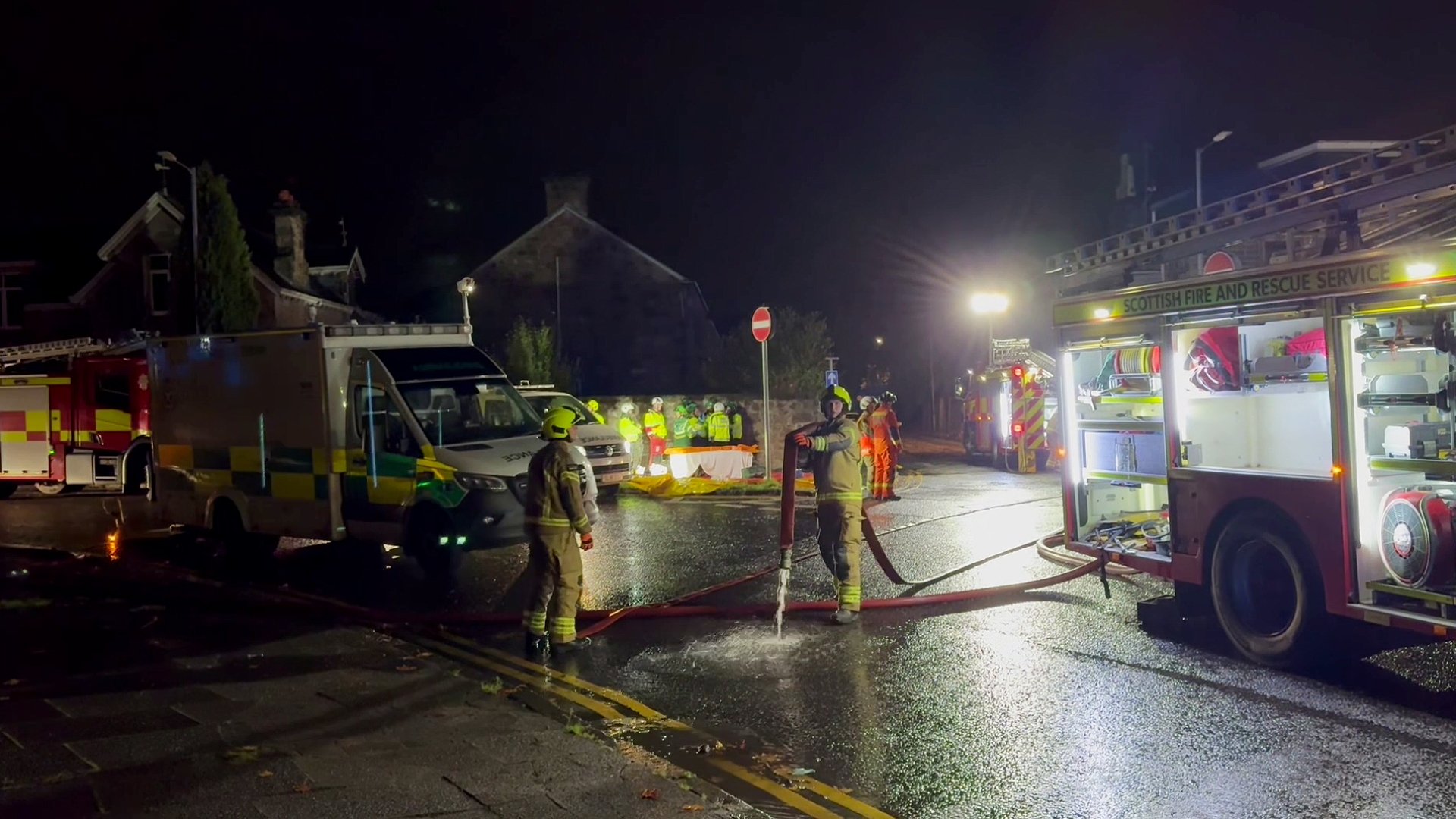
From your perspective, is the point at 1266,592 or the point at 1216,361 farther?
the point at 1216,361

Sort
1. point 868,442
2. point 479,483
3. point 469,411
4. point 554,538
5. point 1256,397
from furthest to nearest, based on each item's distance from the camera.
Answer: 1. point 868,442
2. point 469,411
3. point 479,483
4. point 554,538
5. point 1256,397

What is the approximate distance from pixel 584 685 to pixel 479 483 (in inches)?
153

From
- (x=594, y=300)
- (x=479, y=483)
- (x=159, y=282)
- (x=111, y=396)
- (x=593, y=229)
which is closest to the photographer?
(x=479, y=483)

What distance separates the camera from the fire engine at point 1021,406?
70.4 feet

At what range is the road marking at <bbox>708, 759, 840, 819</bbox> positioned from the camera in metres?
5.09

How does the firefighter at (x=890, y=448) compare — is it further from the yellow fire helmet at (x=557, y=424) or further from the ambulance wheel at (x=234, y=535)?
the yellow fire helmet at (x=557, y=424)

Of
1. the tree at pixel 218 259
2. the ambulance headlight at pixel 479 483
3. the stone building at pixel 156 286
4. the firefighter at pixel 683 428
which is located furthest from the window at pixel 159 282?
the ambulance headlight at pixel 479 483

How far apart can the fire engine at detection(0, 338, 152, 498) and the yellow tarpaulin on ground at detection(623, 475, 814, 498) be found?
8.59m

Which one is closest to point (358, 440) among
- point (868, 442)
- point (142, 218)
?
point (868, 442)

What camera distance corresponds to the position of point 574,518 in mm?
8227

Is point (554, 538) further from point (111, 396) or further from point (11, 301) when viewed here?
point (11, 301)

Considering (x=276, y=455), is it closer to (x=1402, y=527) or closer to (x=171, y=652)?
(x=171, y=652)

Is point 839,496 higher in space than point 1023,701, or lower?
higher

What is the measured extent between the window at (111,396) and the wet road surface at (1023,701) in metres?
11.6
